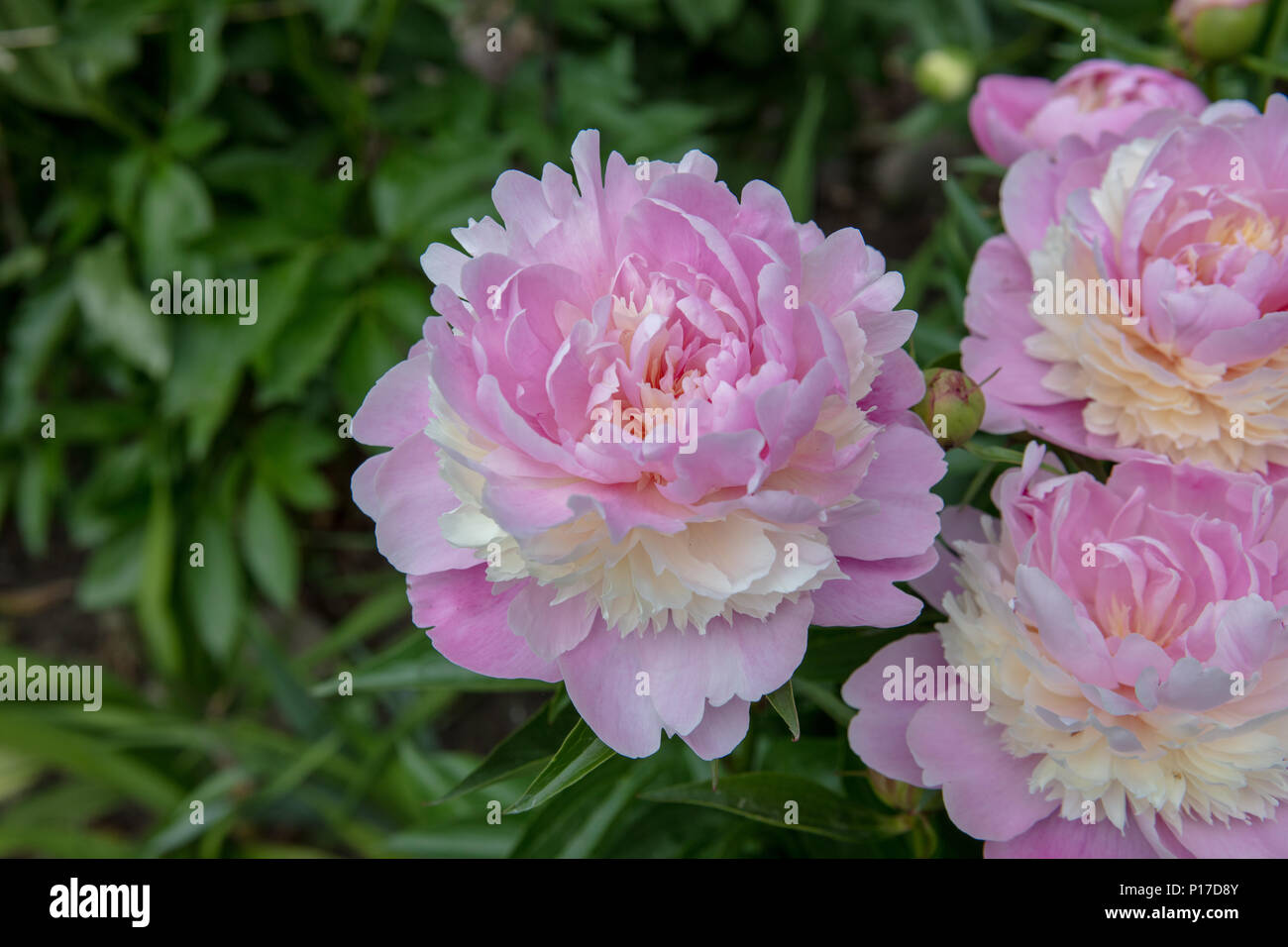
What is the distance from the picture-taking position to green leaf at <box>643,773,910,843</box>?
476 mm

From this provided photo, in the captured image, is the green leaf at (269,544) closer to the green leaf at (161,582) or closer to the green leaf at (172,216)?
the green leaf at (161,582)

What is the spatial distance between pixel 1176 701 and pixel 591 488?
0.74ft

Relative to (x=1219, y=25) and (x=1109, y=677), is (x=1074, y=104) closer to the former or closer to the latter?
(x=1219, y=25)

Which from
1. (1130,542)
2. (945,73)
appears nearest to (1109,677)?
(1130,542)

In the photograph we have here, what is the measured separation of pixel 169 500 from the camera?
1.28m

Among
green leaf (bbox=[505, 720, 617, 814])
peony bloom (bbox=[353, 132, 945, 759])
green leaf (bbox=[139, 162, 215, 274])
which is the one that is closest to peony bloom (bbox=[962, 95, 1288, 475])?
peony bloom (bbox=[353, 132, 945, 759])

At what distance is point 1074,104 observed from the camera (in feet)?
1.82

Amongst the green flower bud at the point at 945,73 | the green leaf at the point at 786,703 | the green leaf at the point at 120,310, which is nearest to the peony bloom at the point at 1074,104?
the green leaf at the point at 786,703

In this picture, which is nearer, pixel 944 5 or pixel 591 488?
pixel 591 488

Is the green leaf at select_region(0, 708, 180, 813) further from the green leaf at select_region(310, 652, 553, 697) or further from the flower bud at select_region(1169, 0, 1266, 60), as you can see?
the flower bud at select_region(1169, 0, 1266, 60)
